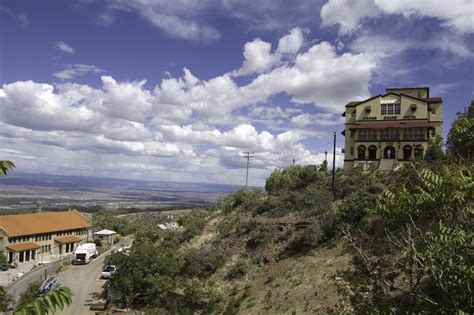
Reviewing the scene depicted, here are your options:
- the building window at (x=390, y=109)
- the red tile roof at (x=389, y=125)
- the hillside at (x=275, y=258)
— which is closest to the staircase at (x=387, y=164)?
the hillside at (x=275, y=258)

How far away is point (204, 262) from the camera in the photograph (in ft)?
119

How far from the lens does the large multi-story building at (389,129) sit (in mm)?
47375

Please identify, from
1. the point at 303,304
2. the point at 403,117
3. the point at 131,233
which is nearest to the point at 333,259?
the point at 303,304

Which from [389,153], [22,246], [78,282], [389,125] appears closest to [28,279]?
[78,282]

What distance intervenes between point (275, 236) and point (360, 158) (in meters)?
18.4

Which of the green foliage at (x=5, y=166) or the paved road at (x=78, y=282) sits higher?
the green foliage at (x=5, y=166)

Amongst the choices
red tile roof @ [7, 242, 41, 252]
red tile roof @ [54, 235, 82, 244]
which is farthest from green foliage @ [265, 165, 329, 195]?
red tile roof @ [7, 242, 41, 252]

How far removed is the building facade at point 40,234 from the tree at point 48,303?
57530 millimetres

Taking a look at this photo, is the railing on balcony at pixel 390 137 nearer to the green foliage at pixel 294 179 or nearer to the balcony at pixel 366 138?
the balcony at pixel 366 138

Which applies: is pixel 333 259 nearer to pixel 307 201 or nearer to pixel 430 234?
pixel 307 201

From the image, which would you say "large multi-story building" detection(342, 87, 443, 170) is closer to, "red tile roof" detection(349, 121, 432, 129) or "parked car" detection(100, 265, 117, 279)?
"red tile roof" detection(349, 121, 432, 129)

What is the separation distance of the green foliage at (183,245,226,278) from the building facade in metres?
31.1

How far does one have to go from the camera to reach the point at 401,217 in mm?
7801

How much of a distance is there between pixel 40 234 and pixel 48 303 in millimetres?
64435
